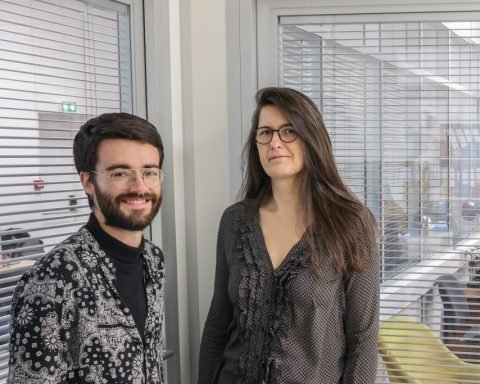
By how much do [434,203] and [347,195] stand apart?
1.92 ft

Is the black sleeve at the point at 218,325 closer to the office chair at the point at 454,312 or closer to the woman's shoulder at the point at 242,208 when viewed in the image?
the woman's shoulder at the point at 242,208

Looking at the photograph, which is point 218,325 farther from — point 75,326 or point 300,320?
point 75,326

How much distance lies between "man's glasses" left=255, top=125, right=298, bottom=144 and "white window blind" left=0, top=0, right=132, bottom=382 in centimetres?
59

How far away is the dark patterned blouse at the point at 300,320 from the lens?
1.45 meters

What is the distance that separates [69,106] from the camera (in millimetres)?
1676

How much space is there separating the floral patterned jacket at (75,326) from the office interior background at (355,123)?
2.32ft

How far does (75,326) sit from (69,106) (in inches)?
30.6

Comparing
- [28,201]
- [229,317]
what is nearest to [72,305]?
[28,201]

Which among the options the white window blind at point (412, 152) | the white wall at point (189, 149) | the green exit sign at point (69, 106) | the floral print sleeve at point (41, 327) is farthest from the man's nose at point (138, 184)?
the white window blind at point (412, 152)

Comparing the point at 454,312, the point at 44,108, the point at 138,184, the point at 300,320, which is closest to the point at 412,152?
the point at 454,312

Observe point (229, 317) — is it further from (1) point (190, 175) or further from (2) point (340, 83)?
(2) point (340, 83)

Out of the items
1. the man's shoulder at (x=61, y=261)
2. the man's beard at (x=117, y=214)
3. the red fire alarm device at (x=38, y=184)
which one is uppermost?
the red fire alarm device at (x=38, y=184)

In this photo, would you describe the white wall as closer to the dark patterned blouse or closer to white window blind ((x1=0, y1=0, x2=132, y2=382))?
white window blind ((x1=0, y1=0, x2=132, y2=382))

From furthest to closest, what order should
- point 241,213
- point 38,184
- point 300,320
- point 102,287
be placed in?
1. point 241,213
2. point 38,184
3. point 300,320
4. point 102,287
